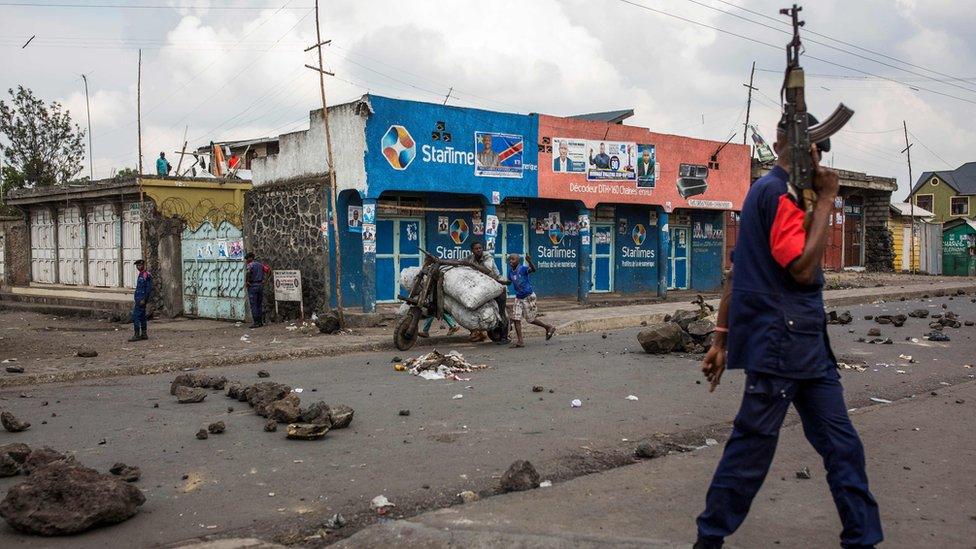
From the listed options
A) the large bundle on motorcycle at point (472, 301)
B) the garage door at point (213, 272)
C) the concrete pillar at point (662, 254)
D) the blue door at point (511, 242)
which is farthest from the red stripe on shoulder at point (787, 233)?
the concrete pillar at point (662, 254)

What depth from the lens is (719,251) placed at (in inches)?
1100

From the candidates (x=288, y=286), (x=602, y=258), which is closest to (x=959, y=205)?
(x=602, y=258)

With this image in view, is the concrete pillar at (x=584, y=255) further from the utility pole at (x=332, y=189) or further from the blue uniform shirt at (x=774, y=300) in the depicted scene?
the blue uniform shirt at (x=774, y=300)

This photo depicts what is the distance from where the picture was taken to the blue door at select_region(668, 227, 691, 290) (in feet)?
87.1

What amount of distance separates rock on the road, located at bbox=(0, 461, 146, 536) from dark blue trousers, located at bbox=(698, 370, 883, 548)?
122 inches

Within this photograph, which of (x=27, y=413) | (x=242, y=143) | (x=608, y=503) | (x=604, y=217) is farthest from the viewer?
(x=242, y=143)

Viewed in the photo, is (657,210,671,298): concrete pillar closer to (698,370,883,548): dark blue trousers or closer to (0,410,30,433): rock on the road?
(0,410,30,433): rock on the road

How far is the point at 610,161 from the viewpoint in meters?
22.2

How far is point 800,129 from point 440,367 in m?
7.05

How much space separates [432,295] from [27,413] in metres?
6.35

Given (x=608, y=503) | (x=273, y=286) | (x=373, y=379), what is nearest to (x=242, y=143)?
(x=273, y=286)

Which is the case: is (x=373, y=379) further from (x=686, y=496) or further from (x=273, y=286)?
(x=273, y=286)

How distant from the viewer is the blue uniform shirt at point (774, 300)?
346 cm

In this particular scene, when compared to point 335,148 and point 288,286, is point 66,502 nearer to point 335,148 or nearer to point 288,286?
point 288,286
